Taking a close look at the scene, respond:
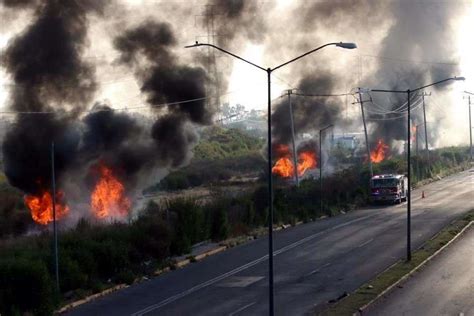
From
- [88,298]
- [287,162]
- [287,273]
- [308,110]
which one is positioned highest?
[308,110]

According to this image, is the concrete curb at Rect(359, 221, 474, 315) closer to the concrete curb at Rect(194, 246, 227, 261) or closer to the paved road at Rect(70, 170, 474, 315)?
the paved road at Rect(70, 170, 474, 315)

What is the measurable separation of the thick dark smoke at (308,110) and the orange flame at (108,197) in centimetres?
2683

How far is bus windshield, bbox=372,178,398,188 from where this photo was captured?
58.1 m

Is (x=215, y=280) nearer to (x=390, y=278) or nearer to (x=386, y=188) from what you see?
(x=390, y=278)

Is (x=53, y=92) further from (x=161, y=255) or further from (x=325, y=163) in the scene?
(x=325, y=163)

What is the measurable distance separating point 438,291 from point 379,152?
66093mm

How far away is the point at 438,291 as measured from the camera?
25406mm

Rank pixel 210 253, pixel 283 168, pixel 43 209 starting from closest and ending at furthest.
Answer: pixel 210 253
pixel 43 209
pixel 283 168

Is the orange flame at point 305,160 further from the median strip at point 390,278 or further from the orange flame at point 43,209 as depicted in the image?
the orange flame at point 43,209

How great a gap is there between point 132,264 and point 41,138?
1414cm

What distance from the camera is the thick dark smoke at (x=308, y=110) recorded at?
72125 mm

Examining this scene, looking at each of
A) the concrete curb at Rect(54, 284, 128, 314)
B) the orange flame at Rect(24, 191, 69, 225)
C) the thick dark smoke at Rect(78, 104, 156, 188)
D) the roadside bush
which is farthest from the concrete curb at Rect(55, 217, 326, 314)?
→ the thick dark smoke at Rect(78, 104, 156, 188)

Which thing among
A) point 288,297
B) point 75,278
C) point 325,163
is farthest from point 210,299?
point 325,163

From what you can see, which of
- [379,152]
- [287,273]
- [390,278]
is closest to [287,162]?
[379,152]
